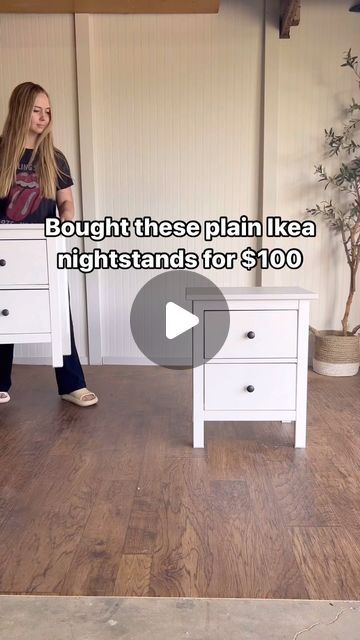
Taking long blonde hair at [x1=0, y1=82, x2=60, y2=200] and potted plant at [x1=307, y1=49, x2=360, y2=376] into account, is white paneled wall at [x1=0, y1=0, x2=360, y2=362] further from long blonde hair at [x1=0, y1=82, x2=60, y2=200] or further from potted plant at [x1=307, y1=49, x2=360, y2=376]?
long blonde hair at [x1=0, y1=82, x2=60, y2=200]

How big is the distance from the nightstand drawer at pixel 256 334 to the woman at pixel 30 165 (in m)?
0.94

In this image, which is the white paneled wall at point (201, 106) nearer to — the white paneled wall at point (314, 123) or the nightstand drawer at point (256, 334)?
the white paneled wall at point (314, 123)

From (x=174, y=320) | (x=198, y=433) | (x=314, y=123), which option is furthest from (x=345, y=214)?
(x=198, y=433)

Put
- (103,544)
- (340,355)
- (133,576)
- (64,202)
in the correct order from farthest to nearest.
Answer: (340,355) → (64,202) → (103,544) → (133,576)

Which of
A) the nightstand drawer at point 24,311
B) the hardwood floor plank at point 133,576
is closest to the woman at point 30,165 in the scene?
the nightstand drawer at point 24,311

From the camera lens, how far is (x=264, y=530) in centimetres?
150

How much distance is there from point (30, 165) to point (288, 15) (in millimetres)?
1697

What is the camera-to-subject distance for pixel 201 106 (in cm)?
324

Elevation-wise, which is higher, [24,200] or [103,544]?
[24,200]

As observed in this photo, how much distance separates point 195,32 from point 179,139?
61 centimetres

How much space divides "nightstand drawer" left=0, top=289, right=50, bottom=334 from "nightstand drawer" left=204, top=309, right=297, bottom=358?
65 centimetres

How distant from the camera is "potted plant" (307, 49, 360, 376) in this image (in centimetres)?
315

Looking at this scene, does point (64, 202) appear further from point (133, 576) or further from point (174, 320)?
point (133, 576)

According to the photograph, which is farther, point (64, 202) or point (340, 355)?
point (340, 355)
